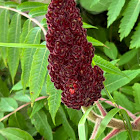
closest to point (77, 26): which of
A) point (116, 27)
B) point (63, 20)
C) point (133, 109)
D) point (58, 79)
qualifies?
point (63, 20)

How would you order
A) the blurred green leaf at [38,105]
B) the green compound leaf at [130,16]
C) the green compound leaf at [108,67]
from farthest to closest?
the blurred green leaf at [38,105]
the green compound leaf at [130,16]
the green compound leaf at [108,67]

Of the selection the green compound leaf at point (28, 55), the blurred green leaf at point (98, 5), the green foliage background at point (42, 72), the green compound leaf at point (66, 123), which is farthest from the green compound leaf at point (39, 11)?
the blurred green leaf at point (98, 5)

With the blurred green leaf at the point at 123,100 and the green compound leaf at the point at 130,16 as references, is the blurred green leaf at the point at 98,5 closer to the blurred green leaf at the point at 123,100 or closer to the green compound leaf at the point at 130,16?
the green compound leaf at the point at 130,16

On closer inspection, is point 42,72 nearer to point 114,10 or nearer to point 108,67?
point 108,67

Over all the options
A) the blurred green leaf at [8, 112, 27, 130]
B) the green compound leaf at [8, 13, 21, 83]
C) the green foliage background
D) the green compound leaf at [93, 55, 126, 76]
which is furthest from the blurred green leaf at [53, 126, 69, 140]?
the green compound leaf at [93, 55, 126, 76]

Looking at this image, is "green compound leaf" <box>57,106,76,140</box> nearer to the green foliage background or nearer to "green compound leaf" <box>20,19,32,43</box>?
the green foliage background

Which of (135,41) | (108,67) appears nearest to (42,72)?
(108,67)

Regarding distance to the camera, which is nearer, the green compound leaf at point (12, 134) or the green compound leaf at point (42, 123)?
the green compound leaf at point (12, 134)
